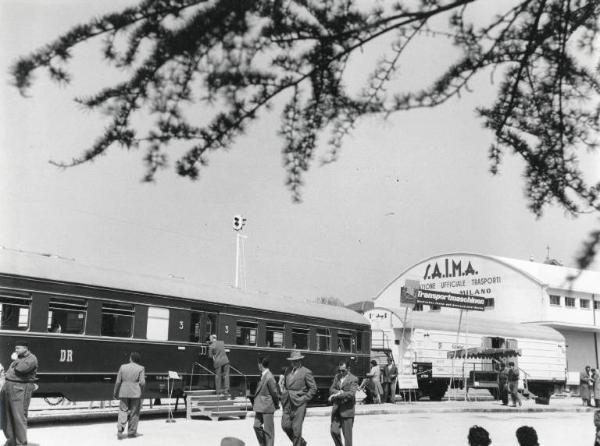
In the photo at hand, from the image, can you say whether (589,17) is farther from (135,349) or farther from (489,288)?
(489,288)

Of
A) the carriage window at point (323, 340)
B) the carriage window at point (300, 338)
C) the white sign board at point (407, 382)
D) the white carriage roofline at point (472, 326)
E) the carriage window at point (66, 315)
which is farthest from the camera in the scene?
the white carriage roofline at point (472, 326)

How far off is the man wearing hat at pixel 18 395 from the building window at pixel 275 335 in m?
9.19

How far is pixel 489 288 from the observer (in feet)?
136

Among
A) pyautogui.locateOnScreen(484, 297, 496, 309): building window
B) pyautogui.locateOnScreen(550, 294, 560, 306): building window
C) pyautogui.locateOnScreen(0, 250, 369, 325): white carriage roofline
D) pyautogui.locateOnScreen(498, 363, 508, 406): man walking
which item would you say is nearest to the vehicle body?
pyautogui.locateOnScreen(498, 363, 508, 406): man walking

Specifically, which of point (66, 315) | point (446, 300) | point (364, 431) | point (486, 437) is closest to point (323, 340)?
point (364, 431)

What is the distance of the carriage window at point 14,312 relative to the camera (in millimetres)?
12953

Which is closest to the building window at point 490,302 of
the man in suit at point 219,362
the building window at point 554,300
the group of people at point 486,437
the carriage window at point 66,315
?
the building window at point 554,300

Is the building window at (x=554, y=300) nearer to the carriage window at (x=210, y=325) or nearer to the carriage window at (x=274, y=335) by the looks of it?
the carriage window at (x=274, y=335)

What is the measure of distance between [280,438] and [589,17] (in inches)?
408

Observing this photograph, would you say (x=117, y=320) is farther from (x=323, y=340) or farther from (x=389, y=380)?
(x=389, y=380)

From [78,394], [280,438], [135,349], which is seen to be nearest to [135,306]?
[135,349]

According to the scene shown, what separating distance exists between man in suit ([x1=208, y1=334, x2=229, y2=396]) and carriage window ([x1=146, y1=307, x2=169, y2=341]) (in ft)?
3.97

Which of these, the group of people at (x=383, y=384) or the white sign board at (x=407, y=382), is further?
the white sign board at (x=407, y=382)

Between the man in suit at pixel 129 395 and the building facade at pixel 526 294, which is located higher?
the building facade at pixel 526 294
